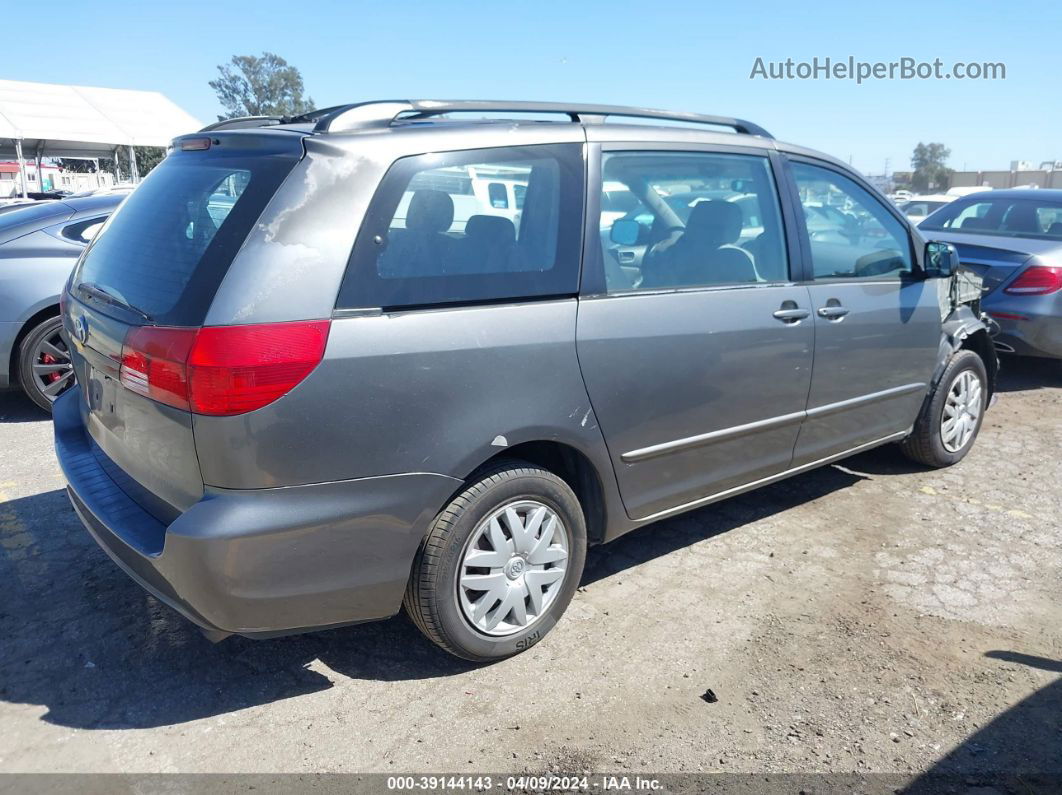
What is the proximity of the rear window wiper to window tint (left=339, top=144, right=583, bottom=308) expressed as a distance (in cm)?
65

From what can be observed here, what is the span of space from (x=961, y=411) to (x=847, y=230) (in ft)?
5.15

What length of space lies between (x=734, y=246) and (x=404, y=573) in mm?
2010

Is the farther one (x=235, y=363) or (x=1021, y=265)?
(x=1021, y=265)

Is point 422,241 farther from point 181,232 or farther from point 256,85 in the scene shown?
point 256,85

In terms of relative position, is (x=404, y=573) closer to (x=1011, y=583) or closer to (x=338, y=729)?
(x=338, y=729)

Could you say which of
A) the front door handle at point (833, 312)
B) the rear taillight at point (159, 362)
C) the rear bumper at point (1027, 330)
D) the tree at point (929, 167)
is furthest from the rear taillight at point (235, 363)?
the tree at point (929, 167)

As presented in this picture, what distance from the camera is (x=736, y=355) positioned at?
3580 millimetres

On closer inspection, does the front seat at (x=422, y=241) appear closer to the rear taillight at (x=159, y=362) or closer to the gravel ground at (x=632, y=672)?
the rear taillight at (x=159, y=362)

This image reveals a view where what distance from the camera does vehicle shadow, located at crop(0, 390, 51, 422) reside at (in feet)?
19.6

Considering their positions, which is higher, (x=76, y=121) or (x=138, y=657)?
(x=76, y=121)

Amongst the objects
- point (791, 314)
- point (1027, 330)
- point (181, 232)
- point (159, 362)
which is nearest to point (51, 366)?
point (181, 232)

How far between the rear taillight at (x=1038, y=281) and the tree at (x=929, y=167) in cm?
5560

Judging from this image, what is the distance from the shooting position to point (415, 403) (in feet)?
8.70

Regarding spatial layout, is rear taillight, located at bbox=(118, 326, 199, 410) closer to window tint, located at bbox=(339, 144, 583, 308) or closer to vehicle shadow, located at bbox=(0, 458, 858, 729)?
window tint, located at bbox=(339, 144, 583, 308)
